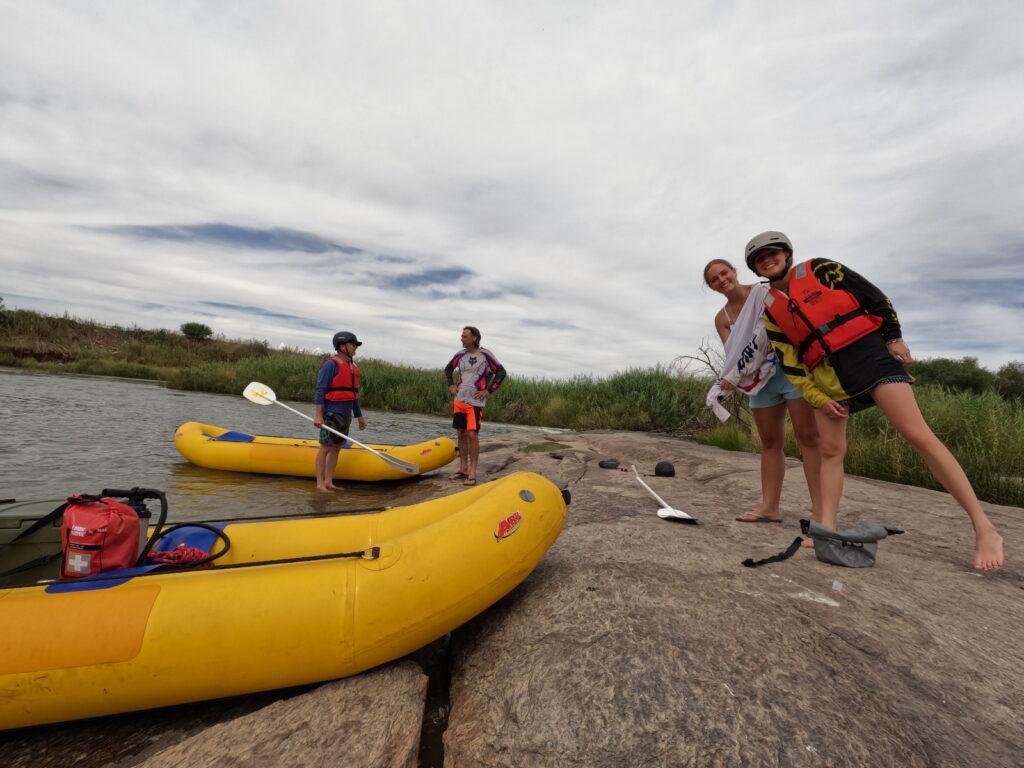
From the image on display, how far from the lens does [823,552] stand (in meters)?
2.52

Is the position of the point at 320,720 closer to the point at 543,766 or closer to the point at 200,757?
the point at 200,757

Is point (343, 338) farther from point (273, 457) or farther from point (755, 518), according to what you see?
point (755, 518)

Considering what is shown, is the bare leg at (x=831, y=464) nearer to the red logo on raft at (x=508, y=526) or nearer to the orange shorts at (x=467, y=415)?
the red logo on raft at (x=508, y=526)

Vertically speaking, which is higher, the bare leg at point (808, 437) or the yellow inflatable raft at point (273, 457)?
the bare leg at point (808, 437)

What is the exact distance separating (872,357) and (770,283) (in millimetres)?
716

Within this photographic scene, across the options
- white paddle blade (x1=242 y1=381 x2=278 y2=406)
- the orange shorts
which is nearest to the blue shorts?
the orange shorts

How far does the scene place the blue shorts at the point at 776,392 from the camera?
2980 millimetres

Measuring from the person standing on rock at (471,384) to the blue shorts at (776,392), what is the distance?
376 centimetres

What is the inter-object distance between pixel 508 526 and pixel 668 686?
3.10ft

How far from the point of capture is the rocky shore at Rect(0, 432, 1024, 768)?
1.40 m

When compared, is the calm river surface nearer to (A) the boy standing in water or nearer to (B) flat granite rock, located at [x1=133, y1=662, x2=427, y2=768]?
(A) the boy standing in water

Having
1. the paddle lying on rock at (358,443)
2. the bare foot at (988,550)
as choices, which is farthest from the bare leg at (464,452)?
the bare foot at (988,550)

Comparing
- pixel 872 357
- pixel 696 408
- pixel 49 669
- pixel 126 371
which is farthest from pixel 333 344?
pixel 126 371

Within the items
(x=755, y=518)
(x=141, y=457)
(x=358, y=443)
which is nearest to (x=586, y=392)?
(x=358, y=443)
